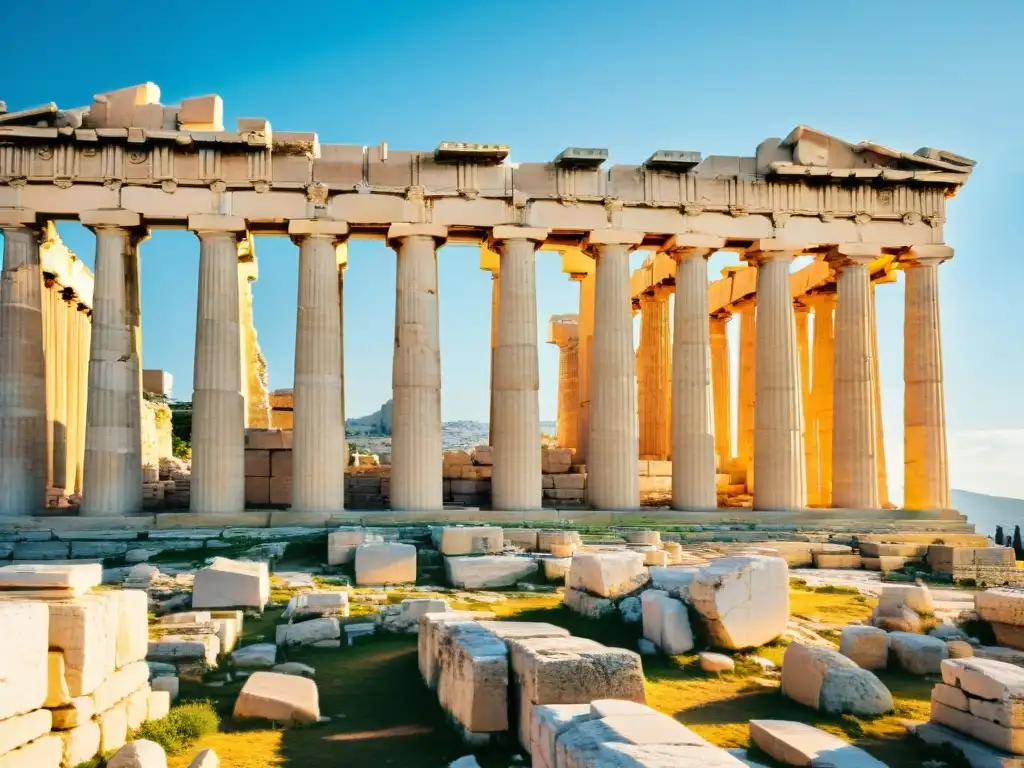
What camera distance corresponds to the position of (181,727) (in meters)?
8.95

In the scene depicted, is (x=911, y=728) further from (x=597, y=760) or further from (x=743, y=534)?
(x=743, y=534)

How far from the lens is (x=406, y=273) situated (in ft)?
80.4

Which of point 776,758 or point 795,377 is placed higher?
point 795,377

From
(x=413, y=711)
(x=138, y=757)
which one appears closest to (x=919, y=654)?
(x=413, y=711)

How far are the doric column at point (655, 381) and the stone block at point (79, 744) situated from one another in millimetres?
26331

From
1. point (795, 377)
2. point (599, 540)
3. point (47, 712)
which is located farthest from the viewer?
point (795, 377)

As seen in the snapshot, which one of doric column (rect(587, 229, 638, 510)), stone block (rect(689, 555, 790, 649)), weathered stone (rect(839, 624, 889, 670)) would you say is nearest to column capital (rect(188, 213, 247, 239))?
doric column (rect(587, 229, 638, 510))

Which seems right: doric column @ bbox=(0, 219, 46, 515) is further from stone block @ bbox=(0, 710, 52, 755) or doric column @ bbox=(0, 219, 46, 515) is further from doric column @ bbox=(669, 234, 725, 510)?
stone block @ bbox=(0, 710, 52, 755)

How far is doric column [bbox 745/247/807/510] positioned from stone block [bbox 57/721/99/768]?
20.6 metres

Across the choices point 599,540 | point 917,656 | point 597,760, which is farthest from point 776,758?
point 599,540

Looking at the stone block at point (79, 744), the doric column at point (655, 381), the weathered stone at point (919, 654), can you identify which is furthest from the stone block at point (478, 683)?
the doric column at point (655, 381)

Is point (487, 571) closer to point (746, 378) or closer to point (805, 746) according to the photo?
point (805, 746)

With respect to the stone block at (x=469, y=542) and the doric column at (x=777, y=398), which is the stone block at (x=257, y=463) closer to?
the stone block at (x=469, y=542)

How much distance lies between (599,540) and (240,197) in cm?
1232
